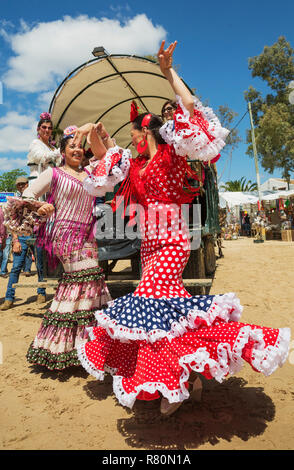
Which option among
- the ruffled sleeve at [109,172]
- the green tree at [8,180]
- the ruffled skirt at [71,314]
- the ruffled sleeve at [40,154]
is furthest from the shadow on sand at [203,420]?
the green tree at [8,180]

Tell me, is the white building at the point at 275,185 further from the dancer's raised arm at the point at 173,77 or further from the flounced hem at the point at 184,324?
the flounced hem at the point at 184,324

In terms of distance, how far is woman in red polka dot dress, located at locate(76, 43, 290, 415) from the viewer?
6.08ft

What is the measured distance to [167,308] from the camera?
2.05m

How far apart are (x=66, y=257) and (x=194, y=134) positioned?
1.55 m

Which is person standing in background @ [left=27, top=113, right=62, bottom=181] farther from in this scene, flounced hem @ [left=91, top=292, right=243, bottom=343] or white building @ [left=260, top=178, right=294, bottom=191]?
white building @ [left=260, top=178, right=294, bottom=191]

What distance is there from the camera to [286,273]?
7.40 m

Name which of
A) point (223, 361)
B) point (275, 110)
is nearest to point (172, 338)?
point (223, 361)

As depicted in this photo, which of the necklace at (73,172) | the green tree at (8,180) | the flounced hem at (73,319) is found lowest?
the flounced hem at (73,319)

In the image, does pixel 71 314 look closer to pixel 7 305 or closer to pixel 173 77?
pixel 173 77

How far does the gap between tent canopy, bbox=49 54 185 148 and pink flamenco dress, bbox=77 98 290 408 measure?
4088 mm

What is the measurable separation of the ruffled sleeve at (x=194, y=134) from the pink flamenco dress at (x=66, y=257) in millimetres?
1092

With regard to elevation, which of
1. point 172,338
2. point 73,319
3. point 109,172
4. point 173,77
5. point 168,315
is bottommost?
point 73,319

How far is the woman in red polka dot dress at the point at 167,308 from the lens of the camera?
185cm
